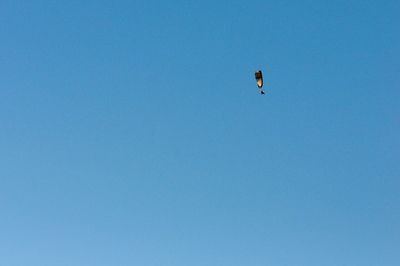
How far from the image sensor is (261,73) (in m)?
45.8
